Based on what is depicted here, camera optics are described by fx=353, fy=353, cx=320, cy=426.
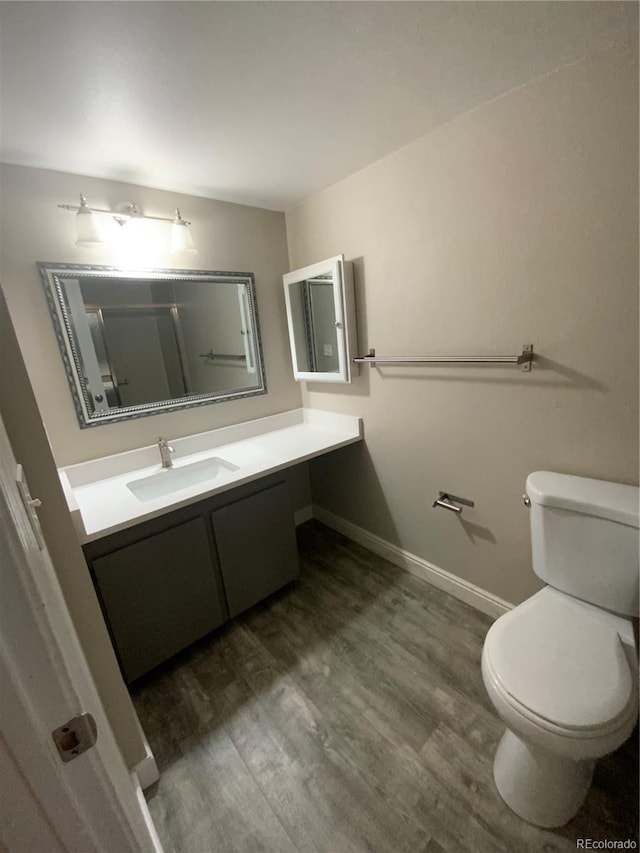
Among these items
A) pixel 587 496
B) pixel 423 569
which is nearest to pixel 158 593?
pixel 423 569

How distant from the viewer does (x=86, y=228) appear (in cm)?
145

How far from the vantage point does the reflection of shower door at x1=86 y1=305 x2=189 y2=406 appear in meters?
1.65

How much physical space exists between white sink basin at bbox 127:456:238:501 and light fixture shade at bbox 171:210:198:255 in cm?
105

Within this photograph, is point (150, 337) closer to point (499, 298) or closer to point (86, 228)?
point (86, 228)

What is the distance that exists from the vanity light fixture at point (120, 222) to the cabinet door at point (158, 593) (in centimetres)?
126

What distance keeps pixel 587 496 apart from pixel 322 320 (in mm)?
1503

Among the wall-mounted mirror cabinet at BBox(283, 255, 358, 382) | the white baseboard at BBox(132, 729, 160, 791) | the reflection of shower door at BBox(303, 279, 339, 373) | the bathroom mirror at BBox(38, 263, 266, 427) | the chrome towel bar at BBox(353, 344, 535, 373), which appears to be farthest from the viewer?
the reflection of shower door at BBox(303, 279, 339, 373)

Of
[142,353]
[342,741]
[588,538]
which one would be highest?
[142,353]

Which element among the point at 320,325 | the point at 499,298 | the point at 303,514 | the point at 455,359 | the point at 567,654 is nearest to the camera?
the point at 567,654

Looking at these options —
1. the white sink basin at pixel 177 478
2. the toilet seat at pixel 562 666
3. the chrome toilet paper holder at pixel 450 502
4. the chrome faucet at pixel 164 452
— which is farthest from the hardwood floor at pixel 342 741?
the chrome faucet at pixel 164 452

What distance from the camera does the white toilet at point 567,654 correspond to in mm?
899

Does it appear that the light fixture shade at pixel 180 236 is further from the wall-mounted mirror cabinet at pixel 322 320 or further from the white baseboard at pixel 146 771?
the white baseboard at pixel 146 771

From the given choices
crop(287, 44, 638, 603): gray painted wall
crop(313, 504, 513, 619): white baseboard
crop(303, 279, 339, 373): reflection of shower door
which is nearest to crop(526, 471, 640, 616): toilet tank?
crop(287, 44, 638, 603): gray painted wall

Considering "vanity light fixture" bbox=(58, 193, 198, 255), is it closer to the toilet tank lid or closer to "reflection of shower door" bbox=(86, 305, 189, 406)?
"reflection of shower door" bbox=(86, 305, 189, 406)
